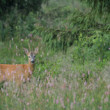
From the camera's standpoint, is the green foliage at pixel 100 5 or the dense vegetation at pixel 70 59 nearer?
the dense vegetation at pixel 70 59

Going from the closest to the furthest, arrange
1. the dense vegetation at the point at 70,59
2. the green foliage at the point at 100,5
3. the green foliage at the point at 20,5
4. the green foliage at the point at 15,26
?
the dense vegetation at the point at 70,59 < the green foliage at the point at 100,5 < the green foliage at the point at 15,26 < the green foliage at the point at 20,5

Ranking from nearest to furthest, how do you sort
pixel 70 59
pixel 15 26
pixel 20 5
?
pixel 70 59 < pixel 15 26 < pixel 20 5

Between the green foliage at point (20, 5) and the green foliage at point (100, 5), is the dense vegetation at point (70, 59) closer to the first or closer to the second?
the green foliage at point (100, 5)

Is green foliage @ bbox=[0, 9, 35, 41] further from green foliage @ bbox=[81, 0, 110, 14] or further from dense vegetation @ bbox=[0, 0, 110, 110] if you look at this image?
green foliage @ bbox=[81, 0, 110, 14]

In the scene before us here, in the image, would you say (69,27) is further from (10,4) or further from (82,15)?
(10,4)

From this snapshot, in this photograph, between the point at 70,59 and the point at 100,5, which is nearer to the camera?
the point at 70,59

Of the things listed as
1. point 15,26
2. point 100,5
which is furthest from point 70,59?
point 15,26

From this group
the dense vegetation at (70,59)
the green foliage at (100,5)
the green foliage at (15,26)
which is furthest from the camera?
the green foliage at (15,26)

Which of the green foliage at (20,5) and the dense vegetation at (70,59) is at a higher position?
the green foliage at (20,5)

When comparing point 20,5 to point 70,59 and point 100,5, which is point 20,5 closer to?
point 100,5

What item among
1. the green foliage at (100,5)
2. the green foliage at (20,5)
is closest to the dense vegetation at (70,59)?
the green foliage at (100,5)

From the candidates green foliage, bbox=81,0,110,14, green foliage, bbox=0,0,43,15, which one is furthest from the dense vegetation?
green foliage, bbox=0,0,43,15

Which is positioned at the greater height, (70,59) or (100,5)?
(100,5)

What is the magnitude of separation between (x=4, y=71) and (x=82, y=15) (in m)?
3.17
